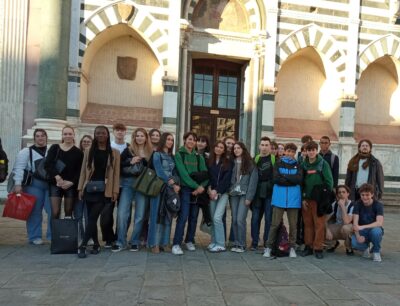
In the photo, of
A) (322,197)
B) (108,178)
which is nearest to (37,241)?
(108,178)

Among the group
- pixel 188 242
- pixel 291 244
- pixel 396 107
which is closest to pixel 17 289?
pixel 188 242

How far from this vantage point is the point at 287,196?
5.60 m

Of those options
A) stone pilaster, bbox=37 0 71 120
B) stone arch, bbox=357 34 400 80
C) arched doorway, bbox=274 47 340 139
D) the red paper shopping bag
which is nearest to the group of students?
the red paper shopping bag

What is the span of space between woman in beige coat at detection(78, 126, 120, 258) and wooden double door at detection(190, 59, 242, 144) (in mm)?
7475

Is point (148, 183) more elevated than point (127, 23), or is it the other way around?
point (127, 23)

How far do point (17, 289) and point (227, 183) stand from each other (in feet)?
10.1

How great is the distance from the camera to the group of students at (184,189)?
17.9 ft

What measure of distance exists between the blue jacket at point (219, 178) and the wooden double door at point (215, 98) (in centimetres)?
699

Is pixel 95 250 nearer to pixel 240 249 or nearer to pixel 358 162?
pixel 240 249

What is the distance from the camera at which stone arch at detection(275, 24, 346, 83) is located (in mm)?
12008

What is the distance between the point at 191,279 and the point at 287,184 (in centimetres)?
204

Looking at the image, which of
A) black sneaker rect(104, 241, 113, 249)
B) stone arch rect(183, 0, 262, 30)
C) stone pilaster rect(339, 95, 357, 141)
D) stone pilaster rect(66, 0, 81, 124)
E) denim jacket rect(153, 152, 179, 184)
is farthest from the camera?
stone pilaster rect(339, 95, 357, 141)

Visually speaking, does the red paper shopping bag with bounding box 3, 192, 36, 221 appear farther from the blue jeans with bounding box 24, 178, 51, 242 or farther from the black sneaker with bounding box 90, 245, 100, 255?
the black sneaker with bounding box 90, 245, 100, 255

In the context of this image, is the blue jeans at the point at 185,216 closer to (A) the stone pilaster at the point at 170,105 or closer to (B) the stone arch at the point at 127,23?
(A) the stone pilaster at the point at 170,105
